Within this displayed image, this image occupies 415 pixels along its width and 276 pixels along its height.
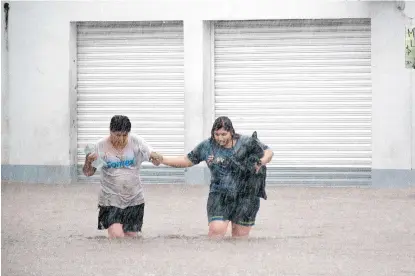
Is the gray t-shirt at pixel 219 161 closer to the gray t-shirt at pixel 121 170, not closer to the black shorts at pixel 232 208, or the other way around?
the black shorts at pixel 232 208

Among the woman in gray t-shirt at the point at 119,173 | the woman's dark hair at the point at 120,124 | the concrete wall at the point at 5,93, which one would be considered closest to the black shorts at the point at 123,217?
the woman in gray t-shirt at the point at 119,173

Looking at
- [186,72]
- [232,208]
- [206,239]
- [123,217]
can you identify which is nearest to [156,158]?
[123,217]

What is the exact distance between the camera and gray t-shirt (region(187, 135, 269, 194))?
544 inches

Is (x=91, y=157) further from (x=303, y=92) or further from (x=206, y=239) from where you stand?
(x=303, y=92)

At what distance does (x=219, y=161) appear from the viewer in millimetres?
13797

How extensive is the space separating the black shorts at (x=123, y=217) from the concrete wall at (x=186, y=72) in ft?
40.5

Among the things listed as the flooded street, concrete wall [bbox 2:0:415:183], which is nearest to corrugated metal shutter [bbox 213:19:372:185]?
concrete wall [bbox 2:0:415:183]

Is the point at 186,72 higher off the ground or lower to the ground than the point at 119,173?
higher

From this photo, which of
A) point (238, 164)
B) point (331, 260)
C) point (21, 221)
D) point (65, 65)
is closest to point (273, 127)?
point (65, 65)

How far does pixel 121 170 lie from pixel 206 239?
127 cm

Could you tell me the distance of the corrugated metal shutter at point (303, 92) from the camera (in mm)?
26172

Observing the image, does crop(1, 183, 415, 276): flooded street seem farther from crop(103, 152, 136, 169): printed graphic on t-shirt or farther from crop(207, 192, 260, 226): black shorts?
crop(103, 152, 136, 169): printed graphic on t-shirt

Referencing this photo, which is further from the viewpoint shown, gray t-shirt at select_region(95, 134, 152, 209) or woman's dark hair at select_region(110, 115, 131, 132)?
gray t-shirt at select_region(95, 134, 152, 209)

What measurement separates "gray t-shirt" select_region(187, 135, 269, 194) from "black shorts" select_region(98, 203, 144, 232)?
848mm
